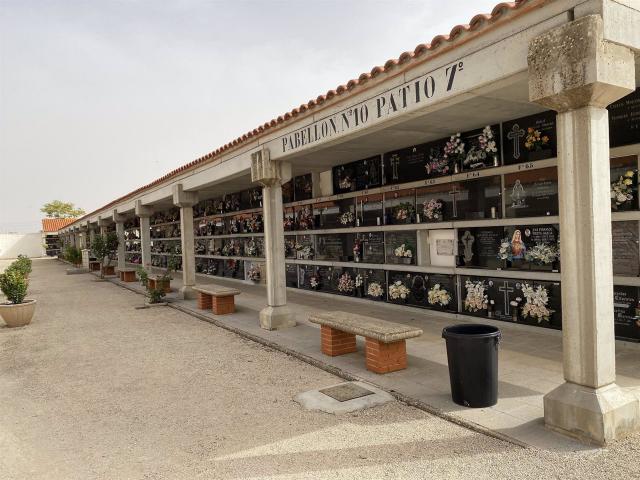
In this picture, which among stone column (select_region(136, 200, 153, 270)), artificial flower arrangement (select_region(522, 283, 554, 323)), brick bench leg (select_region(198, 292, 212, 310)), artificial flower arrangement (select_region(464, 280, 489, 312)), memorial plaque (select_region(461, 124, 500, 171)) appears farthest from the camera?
stone column (select_region(136, 200, 153, 270))

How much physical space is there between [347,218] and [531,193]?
4919 millimetres

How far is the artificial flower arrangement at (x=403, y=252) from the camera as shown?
32.1 ft

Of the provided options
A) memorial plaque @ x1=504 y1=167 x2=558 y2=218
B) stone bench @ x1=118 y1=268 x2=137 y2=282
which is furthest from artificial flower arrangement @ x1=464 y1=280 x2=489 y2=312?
stone bench @ x1=118 y1=268 x2=137 y2=282

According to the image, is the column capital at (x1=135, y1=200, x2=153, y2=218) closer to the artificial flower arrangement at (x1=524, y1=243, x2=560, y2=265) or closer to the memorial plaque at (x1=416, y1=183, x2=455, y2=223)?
the memorial plaque at (x1=416, y1=183, x2=455, y2=223)

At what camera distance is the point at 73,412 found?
16.9ft

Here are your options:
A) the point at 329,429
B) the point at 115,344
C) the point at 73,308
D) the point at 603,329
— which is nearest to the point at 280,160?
the point at 115,344

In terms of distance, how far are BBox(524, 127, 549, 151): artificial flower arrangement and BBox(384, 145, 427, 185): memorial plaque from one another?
7.55ft

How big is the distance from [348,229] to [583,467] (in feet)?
27.6

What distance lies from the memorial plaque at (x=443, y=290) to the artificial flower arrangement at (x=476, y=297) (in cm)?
29

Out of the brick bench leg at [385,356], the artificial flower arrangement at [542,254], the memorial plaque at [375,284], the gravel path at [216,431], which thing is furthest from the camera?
the memorial plaque at [375,284]

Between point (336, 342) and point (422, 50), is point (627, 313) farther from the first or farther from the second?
point (422, 50)

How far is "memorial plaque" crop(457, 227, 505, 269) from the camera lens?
8.04 meters

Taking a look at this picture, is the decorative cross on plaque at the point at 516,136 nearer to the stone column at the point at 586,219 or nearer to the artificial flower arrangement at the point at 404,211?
the artificial flower arrangement at the point at 404,211

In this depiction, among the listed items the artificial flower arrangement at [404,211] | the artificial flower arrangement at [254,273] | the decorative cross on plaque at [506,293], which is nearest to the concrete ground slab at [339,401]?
the decorative cross on plaque at [506,293]
